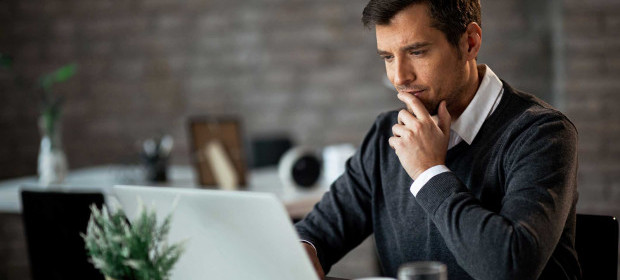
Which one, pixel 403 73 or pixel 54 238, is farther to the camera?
pixel 54 238

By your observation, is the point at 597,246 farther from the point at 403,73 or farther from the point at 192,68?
the point at 192,68

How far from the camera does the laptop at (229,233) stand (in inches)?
40.0

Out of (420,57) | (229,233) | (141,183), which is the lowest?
(141,183)

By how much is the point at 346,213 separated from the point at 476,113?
1.16 ft

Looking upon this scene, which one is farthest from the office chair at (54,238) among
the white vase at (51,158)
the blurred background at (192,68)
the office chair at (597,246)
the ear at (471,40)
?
the blurred background at (192,68)

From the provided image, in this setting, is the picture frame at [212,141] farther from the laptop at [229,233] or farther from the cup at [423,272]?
the cup at [423,272]

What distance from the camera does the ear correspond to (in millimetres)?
1402

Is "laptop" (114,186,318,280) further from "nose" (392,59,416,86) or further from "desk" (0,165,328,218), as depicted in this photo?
"desk" (0,165,328,218)

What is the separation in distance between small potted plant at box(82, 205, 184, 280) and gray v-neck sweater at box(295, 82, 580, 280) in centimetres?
43

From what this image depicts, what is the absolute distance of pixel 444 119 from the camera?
1.35 meters

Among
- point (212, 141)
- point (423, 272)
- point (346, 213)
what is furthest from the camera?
point (212, 141)

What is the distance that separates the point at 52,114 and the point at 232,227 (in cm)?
222

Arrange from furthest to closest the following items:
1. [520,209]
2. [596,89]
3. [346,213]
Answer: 1. [596,89]
2. [346,213]
3. [520,209]

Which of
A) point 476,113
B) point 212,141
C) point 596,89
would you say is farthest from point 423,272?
point 596,89
